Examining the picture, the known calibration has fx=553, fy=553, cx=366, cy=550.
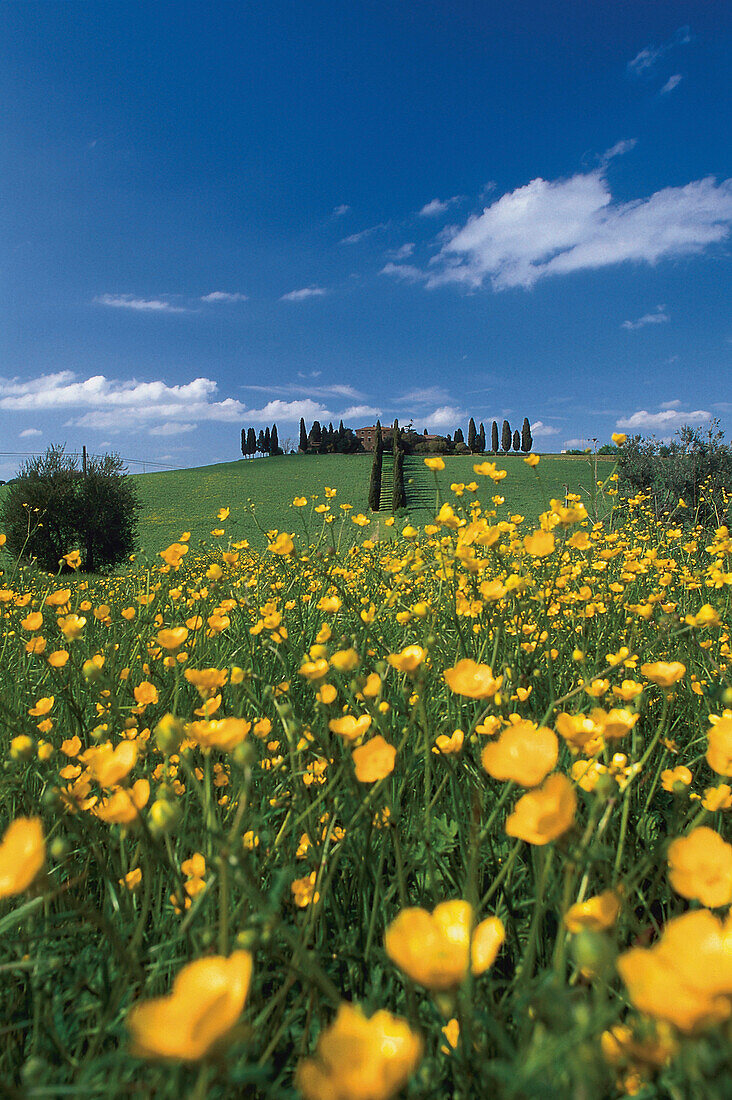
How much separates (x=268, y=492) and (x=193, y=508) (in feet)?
15.8

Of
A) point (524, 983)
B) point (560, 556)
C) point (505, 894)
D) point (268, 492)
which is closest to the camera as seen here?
point (524, 983)

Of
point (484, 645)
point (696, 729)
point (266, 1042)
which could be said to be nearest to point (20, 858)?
point (266, 1042)

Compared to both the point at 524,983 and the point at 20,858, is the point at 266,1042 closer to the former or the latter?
the point at 524,983

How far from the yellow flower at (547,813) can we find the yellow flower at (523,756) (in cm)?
4

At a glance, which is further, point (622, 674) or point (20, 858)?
point (622, 674)

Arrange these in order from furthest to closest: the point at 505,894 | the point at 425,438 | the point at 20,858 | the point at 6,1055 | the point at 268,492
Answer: the point at 425,438
the point at 268,492
the point at 505,894
the point at 6,1055
the point at 20,858

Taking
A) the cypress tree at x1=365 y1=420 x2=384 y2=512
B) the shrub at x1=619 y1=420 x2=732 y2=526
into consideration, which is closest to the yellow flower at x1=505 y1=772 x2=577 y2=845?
the shrub at x1=619 y1=420 x2=732 y2=526

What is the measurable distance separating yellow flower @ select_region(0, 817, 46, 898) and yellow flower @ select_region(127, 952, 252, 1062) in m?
0.21

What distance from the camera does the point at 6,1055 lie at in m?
0.87

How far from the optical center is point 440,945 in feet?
1.64

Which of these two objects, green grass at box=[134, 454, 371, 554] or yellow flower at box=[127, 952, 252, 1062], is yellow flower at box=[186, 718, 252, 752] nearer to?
yellow flower at box=[127, 952, 252, 1062]

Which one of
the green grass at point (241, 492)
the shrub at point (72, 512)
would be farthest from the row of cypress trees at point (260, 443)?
the shrub at point (72, 512)

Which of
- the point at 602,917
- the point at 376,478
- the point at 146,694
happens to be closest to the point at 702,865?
the point at 602,917

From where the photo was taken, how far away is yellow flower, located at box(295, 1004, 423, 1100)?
0.39m
